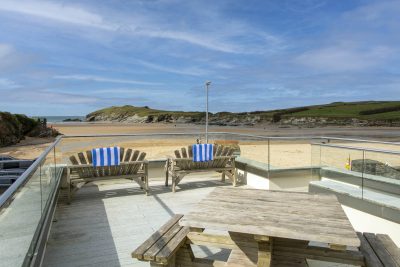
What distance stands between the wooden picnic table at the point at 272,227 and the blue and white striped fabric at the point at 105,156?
147 inches

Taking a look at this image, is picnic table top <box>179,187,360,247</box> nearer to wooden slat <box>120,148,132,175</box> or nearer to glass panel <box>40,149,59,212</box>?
glass panel <box>40,149,59,212</box>

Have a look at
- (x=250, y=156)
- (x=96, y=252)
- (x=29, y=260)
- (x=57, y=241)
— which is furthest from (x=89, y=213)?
(x=250, y=156)

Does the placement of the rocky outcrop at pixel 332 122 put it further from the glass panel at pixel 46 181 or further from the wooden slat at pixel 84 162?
the glass panel at pixel 46 181

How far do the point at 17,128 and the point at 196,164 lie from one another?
25504mm

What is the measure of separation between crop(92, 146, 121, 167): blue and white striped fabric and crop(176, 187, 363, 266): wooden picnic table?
12.2 ft

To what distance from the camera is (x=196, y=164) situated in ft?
25.2

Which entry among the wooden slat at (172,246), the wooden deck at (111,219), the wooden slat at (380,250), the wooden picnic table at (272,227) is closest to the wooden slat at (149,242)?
the wooden slat at (172,246)

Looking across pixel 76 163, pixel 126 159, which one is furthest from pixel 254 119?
pixel 76 163

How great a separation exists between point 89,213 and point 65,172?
1537mm

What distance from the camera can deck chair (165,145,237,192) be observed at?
293 inches

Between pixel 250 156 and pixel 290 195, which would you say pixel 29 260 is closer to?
pixel 290 195

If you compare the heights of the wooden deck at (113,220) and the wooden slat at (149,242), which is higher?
the wooden slat at (149,242)

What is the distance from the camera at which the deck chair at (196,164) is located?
24.5 ft

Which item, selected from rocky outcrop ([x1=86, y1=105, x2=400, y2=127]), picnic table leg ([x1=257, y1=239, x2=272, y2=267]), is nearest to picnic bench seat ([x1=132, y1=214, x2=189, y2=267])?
picnic table leg ([x1=257, y1=239, x2=272, y2=267])
